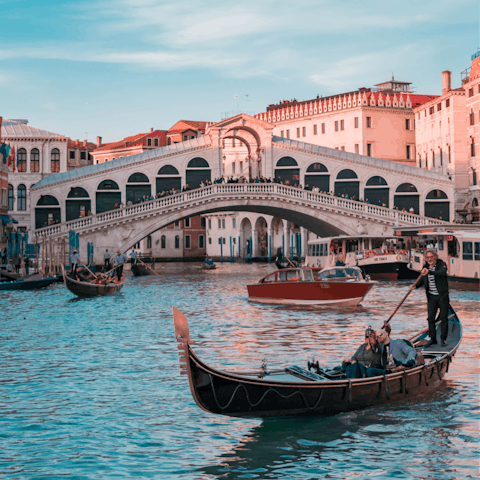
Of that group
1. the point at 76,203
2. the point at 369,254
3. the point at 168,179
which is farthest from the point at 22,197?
the point at 369,254

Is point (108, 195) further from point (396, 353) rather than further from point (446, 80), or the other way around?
point (396, 353)

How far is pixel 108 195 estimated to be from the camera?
1807 inches

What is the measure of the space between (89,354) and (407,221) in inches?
1249

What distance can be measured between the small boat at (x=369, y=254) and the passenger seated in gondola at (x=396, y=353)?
22.3m

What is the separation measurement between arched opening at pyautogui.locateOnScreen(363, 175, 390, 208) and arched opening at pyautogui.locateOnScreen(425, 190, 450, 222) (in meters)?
2.44

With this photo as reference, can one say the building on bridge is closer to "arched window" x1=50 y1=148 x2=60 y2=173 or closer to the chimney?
"arched window" x1=50 y1=148 x2=60 y2=173

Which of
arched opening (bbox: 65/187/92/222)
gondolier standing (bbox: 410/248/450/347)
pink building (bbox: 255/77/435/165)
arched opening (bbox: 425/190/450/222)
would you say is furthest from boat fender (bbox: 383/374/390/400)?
pink building (bbox: 255/77/435/165)

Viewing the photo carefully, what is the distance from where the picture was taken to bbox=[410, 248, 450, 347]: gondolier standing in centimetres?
1077

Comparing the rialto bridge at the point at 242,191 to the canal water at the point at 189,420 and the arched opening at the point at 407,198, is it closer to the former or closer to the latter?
the arched opening at the point at 407,198

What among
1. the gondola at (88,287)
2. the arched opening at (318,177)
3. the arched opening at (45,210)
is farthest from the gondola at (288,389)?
the arched opening at (318,177)

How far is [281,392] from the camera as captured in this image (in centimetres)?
810

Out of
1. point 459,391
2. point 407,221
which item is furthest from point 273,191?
point 459,391

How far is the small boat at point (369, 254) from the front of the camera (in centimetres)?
3319

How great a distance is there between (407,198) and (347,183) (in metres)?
3.72
